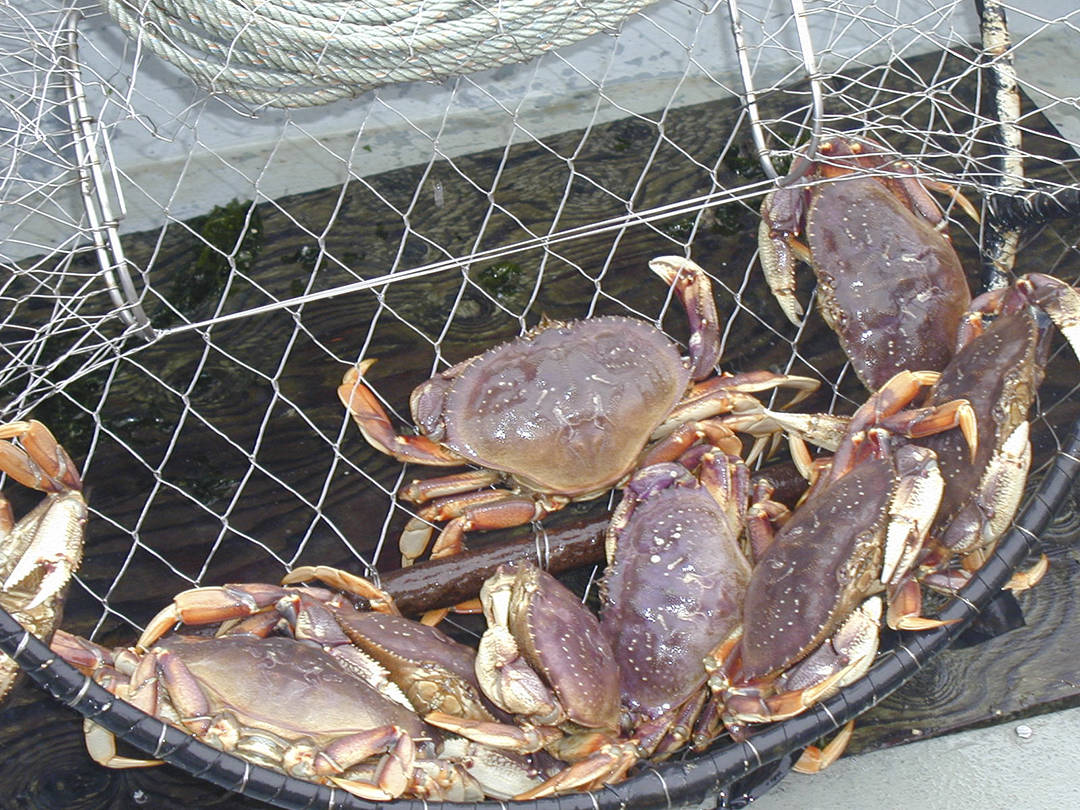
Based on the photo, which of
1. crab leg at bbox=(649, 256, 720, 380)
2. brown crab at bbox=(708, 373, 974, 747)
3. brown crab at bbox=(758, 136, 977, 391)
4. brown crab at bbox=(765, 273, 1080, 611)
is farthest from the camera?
crab leg at bbox=(649, 256, 720, 380)

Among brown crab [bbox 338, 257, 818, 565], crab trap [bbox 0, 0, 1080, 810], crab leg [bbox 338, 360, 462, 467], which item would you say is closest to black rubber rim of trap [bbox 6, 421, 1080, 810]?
crab trap [bbox 0, 0, 1080, 810]

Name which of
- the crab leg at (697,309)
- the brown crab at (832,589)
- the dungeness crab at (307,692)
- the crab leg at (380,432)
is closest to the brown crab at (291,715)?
the dungeness crab at (307,692)

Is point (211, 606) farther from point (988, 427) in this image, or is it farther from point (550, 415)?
point (988, 427)

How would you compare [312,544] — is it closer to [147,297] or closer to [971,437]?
[147,297]

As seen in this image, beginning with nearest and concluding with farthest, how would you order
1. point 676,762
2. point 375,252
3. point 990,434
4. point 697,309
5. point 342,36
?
point 676,762 → point 990,434 → point 342,36 → point 697,309 → point 375,252

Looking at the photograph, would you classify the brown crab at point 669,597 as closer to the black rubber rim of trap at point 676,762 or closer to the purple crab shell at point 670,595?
the purple crab shell at point 670,595

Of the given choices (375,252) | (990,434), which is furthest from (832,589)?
(375,252)

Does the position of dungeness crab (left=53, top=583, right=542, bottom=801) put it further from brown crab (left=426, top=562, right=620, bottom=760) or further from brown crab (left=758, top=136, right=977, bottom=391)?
brown crab (left=758, top=136, right=977, bottom=391)

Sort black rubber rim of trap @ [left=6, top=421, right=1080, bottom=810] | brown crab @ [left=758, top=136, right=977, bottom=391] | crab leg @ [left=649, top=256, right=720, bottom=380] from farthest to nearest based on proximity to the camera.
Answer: crab leg @ [left=649, top=256, right=720, bottom=380] → brown crab @ [left=758, top=136, right=977, bottom=391] → black rubber rim of trap @ [left=6, top=421, right=1080, bottom=810]
